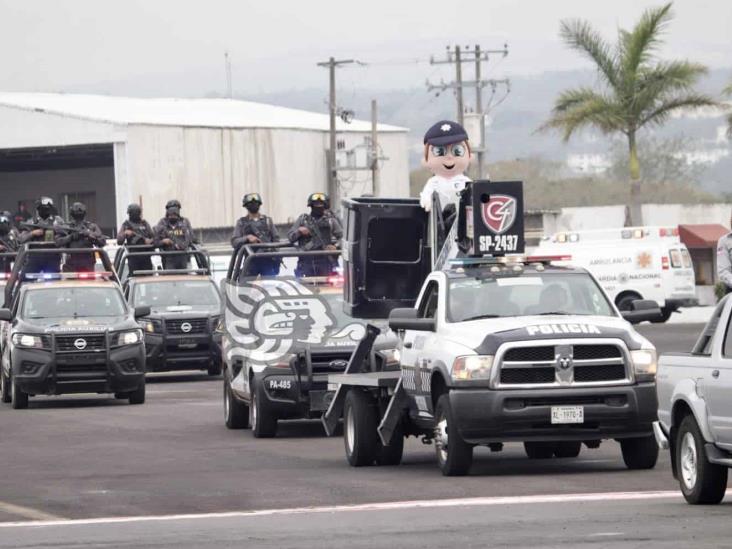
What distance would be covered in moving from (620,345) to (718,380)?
9.10ft

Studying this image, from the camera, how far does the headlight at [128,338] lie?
2691cm

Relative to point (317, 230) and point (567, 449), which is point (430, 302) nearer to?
point (567, 449)

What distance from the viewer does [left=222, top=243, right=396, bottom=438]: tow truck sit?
786 inches

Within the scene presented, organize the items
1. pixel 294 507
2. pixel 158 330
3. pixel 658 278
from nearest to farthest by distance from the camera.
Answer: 1. pixel 294 507
2. pixel 158 330
3. pixel 658 278

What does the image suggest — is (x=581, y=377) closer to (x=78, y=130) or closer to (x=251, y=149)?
(x=78, y=130)

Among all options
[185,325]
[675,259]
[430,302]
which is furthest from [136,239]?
[430,302]

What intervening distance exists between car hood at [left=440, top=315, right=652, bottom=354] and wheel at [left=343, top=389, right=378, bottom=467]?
159 cm

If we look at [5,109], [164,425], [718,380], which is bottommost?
[164,425]

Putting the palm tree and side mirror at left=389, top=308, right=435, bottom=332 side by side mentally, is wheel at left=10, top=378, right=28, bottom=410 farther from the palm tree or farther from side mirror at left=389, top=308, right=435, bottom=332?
the palm tree

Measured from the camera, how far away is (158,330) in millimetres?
32594

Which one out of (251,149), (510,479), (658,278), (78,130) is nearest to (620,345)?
(510,479)

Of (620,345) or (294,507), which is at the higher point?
(620,345)

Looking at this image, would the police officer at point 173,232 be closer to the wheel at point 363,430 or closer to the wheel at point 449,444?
the wheel at point 363,430

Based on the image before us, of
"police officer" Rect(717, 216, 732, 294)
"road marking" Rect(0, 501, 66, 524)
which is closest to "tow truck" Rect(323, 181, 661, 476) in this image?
"police officer" Rect(717, 216, 732, 294)
